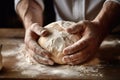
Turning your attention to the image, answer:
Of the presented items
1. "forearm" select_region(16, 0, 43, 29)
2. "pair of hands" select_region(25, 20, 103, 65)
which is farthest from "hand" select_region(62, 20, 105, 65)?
"forearm" select_region(16, 0, 43, 29)

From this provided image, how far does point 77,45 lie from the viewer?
127 centimetres

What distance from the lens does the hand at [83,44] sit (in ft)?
4.16

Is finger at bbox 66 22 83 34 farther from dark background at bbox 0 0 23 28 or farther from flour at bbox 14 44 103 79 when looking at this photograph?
dark background at bbox 0 0 23 28

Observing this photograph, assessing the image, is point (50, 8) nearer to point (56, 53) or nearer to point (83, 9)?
point (83, 9)

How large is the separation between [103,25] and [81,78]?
1.28ft

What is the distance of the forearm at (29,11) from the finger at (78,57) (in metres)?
0.43

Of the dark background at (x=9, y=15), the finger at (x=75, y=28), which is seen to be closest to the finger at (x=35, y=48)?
the finger at (x=75, y=28)

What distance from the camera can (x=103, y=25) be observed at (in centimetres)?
145

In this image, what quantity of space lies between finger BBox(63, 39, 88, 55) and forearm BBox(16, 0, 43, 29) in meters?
0.41

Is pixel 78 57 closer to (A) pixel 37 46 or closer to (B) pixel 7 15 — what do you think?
(A) pixel 37 46

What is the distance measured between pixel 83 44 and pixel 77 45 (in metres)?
0.03

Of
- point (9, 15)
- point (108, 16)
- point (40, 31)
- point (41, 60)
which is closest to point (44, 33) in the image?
point (40, 31)

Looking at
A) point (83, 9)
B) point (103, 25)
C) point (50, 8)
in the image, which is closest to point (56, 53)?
point (103, 25)

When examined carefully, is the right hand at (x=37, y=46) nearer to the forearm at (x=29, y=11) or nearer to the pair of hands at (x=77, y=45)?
the pair of hands at (x=77, y=45)
